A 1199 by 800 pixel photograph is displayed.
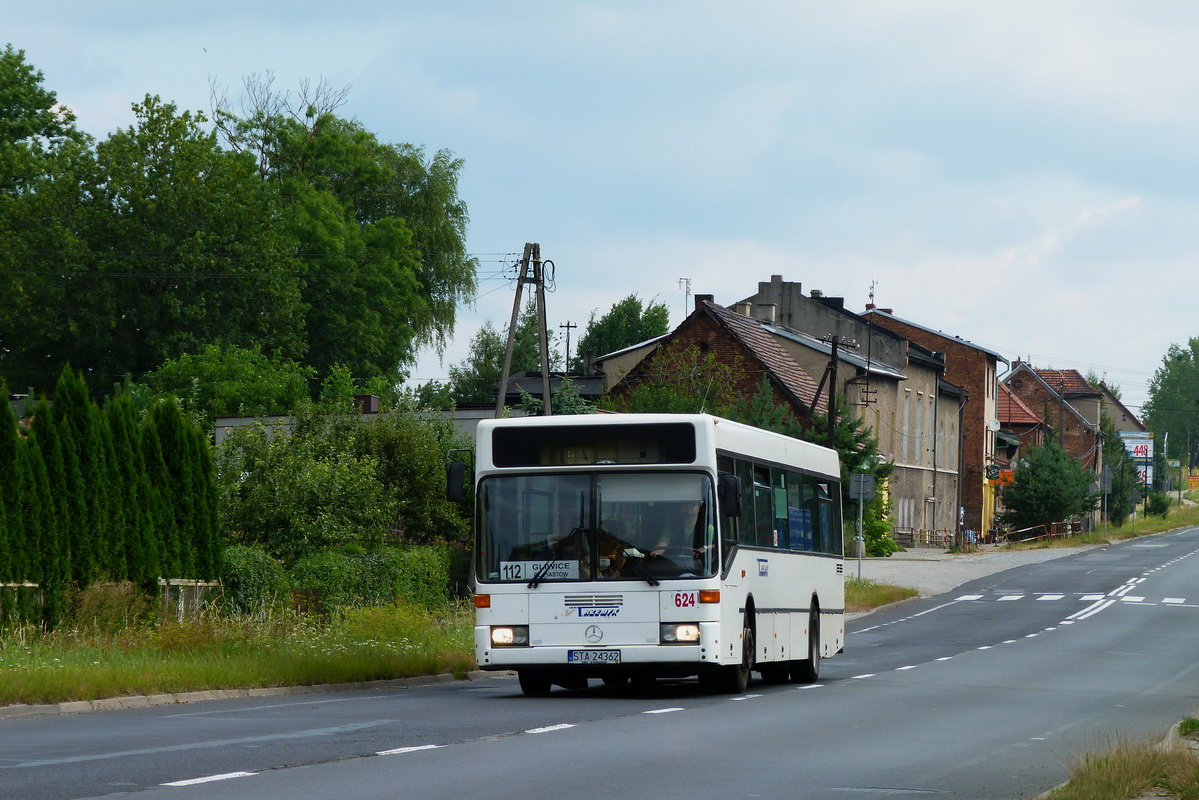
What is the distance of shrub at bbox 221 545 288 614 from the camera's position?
2503 centimetres

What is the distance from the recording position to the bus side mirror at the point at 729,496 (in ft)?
56.2

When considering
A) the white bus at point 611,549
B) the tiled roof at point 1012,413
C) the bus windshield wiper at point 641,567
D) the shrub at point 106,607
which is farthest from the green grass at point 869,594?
the tiled roof at point 1012,413

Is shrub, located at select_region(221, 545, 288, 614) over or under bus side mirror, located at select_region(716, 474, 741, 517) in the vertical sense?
under

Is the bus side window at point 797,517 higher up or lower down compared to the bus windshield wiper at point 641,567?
higher up

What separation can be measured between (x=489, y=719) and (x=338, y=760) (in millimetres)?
3784

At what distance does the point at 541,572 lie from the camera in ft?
56.6

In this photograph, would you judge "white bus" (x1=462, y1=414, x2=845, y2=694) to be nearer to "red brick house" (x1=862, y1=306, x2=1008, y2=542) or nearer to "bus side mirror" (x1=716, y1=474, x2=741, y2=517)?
"bus side mirror" (x1=716, y1=474, x2=741, y2=517)

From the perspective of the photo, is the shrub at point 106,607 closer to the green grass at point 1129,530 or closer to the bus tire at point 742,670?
the bus tire at point 742,670

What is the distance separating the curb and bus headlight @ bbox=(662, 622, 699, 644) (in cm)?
423

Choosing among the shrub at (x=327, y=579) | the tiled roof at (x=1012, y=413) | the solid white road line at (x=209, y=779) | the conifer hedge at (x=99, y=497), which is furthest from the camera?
the tiled roof at (x=1012, y=413)

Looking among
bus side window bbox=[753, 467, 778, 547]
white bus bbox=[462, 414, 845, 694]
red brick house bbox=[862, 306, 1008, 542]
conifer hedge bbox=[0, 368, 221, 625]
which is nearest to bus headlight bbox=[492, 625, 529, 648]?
white bus bbox=[462, 414, 845, 694]

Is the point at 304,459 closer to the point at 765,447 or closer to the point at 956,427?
the point at 765,447

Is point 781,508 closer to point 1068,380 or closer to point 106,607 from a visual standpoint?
point 106,607

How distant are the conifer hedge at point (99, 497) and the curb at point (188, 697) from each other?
4.47 metres
